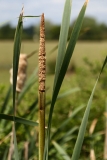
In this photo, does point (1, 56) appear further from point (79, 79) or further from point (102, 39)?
point (79, 79)

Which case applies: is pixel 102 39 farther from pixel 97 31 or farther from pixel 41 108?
pixel 41 108

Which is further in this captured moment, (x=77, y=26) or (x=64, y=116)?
(x=64, y=116)

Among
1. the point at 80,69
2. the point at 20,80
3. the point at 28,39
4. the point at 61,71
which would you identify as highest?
the point at 61,71

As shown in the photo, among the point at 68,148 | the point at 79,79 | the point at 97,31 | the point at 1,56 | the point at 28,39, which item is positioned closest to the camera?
the point at 68,148

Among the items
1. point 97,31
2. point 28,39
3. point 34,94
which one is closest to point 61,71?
point 34,94

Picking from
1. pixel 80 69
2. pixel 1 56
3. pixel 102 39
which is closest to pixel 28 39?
pixel 102 39

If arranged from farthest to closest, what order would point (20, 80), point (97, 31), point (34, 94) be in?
point (97, 31) < point (34, 94) < point (20, 80)

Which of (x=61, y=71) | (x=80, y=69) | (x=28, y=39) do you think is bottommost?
(x=28, y=39)

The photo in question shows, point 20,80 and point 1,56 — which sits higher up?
point 20,80

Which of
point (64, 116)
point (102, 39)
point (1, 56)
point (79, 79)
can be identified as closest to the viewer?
point (64, 116)
